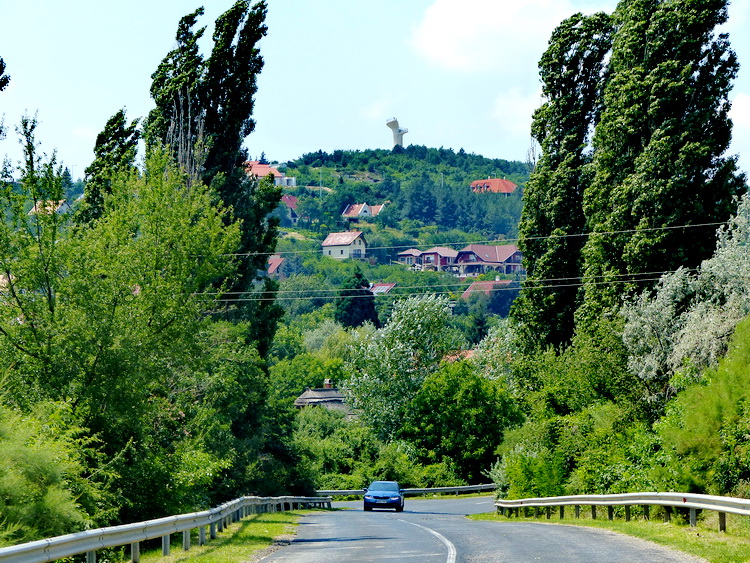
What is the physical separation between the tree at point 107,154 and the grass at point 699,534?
2610 centimetres

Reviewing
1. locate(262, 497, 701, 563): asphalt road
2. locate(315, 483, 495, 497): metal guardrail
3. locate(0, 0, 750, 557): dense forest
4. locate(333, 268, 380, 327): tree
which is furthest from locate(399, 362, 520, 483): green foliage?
locate(333, 268, 380, 327): tree

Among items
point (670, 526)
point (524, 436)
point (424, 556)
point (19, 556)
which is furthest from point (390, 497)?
point (19, 556)

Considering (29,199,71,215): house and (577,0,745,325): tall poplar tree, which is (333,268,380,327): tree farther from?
(29,199,71,215): house

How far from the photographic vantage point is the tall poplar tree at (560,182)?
41.4 meters

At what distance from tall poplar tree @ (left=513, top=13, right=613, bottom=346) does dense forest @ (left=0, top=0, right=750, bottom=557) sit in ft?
0.33

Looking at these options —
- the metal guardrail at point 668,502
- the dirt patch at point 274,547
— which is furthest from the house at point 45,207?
the metal guardrail at point 668,502

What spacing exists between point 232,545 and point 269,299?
2435 cm

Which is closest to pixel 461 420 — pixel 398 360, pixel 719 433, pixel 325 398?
pixel 398 360

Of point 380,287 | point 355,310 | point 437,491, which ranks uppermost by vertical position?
point 380,287

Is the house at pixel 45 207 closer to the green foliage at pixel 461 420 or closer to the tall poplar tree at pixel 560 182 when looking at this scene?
the tall poplar tree at pixel 560 182

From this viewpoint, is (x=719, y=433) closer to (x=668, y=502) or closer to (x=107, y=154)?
(x=668, y=502)

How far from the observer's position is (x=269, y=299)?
4288 cm

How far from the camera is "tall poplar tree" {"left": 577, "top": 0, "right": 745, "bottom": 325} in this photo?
1309 inches

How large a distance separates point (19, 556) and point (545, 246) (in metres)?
34.3
